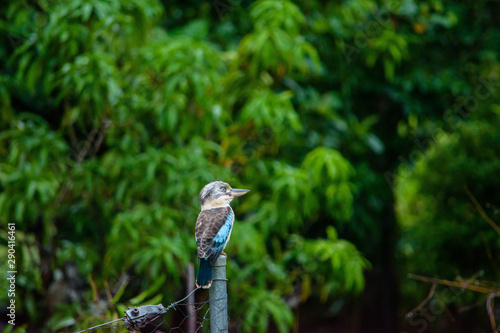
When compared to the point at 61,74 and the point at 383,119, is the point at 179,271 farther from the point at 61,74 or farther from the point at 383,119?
the point at 383,119

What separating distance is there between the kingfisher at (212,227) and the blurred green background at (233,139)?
107 cm

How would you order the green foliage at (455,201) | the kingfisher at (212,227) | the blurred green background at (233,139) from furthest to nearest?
the green foliage at (455,201) < the blurred green background at (233,139) < the kingfisher at (212,227)

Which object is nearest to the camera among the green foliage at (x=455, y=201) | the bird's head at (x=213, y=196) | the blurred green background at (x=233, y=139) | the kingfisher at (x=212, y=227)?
the kingfisher at (x=212, y=227)

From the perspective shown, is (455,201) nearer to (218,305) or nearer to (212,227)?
(212,227)

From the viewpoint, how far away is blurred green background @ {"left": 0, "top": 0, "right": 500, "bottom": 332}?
170 inches

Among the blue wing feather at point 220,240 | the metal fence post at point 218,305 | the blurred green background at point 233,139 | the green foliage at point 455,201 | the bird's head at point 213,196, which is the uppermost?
the bird's head at point 213,196

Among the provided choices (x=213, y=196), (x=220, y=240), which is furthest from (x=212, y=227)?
(x=213, y=196)

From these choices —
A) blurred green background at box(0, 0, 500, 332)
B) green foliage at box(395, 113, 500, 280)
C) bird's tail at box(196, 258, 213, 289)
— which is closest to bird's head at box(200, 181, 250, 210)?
bird's tail at box(196, 258, 213, 289)

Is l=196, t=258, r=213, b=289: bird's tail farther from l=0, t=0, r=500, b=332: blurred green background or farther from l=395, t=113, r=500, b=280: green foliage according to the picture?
l=395, t=113, r=500, b=280: green foliage

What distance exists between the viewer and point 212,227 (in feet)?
8.52

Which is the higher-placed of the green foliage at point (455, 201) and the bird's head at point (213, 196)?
the bird's head at point (213, 196)

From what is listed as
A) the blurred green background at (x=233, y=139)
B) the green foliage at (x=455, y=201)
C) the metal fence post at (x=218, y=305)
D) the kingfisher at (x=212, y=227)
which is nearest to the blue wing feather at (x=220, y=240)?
the kingfisher at (x=212, y=227)

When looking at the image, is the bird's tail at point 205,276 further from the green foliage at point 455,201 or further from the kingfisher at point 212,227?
the green foliage at point 455,201

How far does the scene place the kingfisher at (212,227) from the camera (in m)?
2.42
